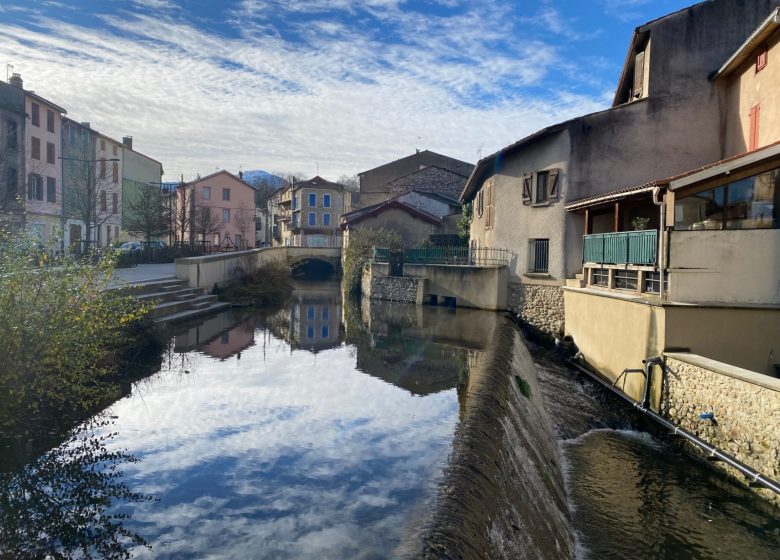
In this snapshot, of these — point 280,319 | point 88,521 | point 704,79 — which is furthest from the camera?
point 280,319

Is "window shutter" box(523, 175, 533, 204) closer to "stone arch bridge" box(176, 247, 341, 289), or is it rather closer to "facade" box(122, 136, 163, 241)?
"stone arch bridge" box(176, 247, 341, 289)

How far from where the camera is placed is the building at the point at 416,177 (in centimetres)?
4866

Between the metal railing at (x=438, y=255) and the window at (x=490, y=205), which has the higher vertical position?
the window at (x=490, y=205)

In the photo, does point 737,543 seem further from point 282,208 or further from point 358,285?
point 282,208

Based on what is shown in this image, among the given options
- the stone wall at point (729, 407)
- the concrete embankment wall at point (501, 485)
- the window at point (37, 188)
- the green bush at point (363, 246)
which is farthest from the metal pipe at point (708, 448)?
the window at point (37, 188)

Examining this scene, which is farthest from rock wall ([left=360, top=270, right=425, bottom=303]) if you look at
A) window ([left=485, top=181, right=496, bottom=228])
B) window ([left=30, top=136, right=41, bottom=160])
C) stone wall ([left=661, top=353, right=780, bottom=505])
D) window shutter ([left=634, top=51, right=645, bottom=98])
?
window ([left=30, top=136, right=41, bottom=160])

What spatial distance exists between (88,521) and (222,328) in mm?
13506

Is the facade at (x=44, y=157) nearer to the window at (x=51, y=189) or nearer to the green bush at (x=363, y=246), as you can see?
the window at (x=51, y=189)

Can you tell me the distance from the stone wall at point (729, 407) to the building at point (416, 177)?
3861cm

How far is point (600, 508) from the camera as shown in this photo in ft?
26.6

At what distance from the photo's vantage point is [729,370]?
9.06 m

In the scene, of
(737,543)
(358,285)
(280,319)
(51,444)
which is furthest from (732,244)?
(358,285)

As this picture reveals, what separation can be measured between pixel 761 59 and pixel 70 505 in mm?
18101

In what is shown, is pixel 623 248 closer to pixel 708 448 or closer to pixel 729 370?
pixel 729 370
